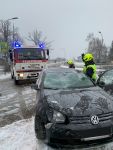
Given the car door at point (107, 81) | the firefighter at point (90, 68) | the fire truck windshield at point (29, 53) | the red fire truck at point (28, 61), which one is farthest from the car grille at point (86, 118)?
the fire truck windshield at point (29, 53)

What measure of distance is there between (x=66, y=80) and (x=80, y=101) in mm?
1865

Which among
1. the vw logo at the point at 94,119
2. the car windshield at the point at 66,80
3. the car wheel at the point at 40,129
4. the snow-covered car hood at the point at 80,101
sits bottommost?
the car wheel at the point at 40,129

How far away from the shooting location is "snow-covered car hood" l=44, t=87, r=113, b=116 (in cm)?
629

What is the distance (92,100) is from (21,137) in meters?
2.15

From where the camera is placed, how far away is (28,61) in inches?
→ 898

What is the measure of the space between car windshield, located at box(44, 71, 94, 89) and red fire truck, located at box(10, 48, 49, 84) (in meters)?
13.8

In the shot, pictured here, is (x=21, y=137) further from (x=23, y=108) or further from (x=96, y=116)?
(x=23, y=108)

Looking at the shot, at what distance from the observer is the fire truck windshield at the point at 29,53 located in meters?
22.8

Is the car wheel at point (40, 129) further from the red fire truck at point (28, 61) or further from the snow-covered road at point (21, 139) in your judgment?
the red fire truck at point (28, 61)

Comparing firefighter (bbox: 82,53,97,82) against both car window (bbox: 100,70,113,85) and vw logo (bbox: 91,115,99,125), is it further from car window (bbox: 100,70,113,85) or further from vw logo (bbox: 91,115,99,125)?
vw logo (bbox: 91,115,99,125)

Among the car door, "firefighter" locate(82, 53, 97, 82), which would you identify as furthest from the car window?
"firefighter" locate(82, 53, 97, 82)

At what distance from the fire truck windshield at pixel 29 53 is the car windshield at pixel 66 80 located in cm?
1385

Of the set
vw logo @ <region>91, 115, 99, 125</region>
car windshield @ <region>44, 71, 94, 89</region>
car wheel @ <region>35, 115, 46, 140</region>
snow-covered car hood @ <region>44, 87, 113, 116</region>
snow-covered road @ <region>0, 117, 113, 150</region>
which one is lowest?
snow-covered road @ <region>0, 117, 113, 150</region>

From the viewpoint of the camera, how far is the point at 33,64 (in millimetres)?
23031
